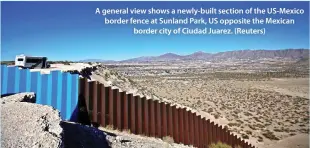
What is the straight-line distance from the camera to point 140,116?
8.73 m

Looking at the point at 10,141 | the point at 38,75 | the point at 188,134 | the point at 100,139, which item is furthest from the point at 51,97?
the point at 188,134

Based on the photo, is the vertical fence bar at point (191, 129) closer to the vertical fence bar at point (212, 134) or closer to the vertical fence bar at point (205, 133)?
the vertical fence bar at point (205, 133)

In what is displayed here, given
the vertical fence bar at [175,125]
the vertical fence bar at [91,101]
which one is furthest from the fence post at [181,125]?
the vertical fence bar at [91,101]

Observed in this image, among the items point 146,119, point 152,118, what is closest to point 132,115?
point 146,119

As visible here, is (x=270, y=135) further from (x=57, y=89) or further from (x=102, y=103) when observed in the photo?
(x=57, y=89)

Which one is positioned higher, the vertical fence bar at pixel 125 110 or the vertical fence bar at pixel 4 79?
the vertical fence bar at pixel 4 79

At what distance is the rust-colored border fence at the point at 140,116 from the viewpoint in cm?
769

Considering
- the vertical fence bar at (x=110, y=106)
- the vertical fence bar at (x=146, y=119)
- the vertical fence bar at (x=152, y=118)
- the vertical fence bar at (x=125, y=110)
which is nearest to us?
the vertical fence bar at (x=110, y=106)

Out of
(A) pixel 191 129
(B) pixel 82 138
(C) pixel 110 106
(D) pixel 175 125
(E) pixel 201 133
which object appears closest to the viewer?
(B) pixel 82 138

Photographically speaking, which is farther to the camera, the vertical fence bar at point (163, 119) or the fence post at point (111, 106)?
the vertical fence bar at point (163, 119)

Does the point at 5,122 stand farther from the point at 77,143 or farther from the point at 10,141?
the point at 77,143

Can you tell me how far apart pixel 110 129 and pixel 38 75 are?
2018 millimetres

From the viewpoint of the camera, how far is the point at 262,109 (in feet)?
112

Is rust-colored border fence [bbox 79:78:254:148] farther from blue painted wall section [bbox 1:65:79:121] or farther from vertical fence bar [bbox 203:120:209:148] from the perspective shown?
blue painted wall section [bbox 1:65:79:121]
